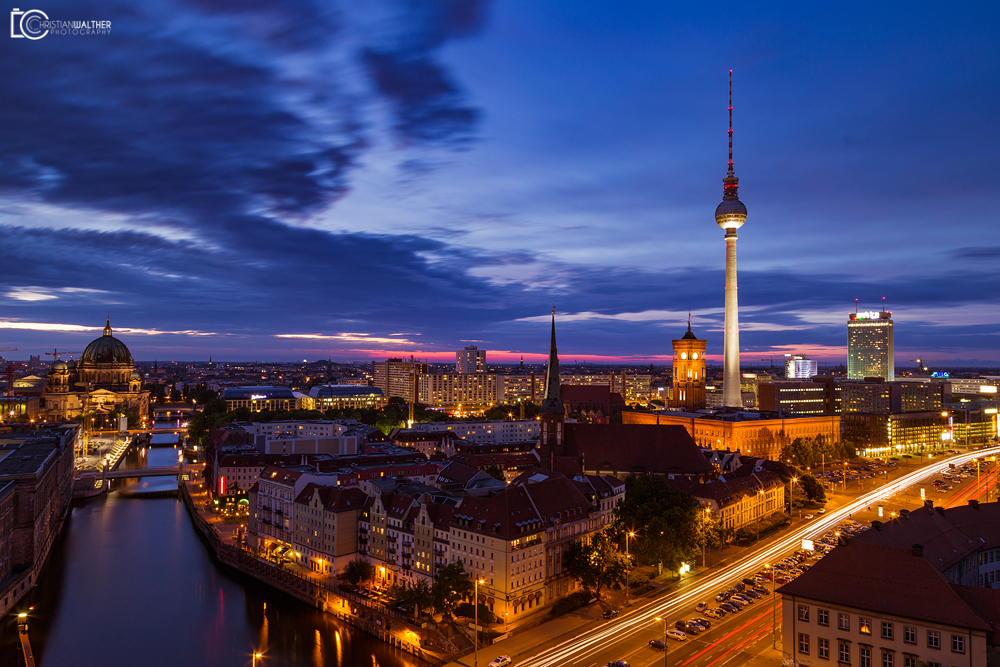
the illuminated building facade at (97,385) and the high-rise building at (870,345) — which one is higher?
the high-rise building at (870,345)

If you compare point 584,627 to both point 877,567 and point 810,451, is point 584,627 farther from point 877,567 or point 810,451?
point 810,451

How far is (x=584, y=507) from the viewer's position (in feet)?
127

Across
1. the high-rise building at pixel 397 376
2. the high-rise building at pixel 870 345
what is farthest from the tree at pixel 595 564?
the high-rise building at pixel 870 345

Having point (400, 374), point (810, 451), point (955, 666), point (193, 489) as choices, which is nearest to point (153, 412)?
point (400, 374)

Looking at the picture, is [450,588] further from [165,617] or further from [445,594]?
[165,617]

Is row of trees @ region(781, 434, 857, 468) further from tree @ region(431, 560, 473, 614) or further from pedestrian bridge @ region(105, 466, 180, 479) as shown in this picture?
pedestrian bridge @ region(105, 466, 180, 479)

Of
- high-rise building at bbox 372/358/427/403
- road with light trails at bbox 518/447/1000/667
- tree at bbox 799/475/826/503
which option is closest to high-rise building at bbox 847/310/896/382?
high-rise building at bbox 372/358/427/403

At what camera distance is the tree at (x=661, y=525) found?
37.1 m

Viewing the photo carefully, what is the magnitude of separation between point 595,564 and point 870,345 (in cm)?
19142

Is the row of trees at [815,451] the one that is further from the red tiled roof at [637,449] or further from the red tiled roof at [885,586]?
the red tiled roof at [885,586]

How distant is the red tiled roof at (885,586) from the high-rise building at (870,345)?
627 ft

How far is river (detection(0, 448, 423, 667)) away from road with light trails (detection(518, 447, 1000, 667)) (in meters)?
7.37

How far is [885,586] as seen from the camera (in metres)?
21.7

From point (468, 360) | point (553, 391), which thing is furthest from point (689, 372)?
point (468, 360)
